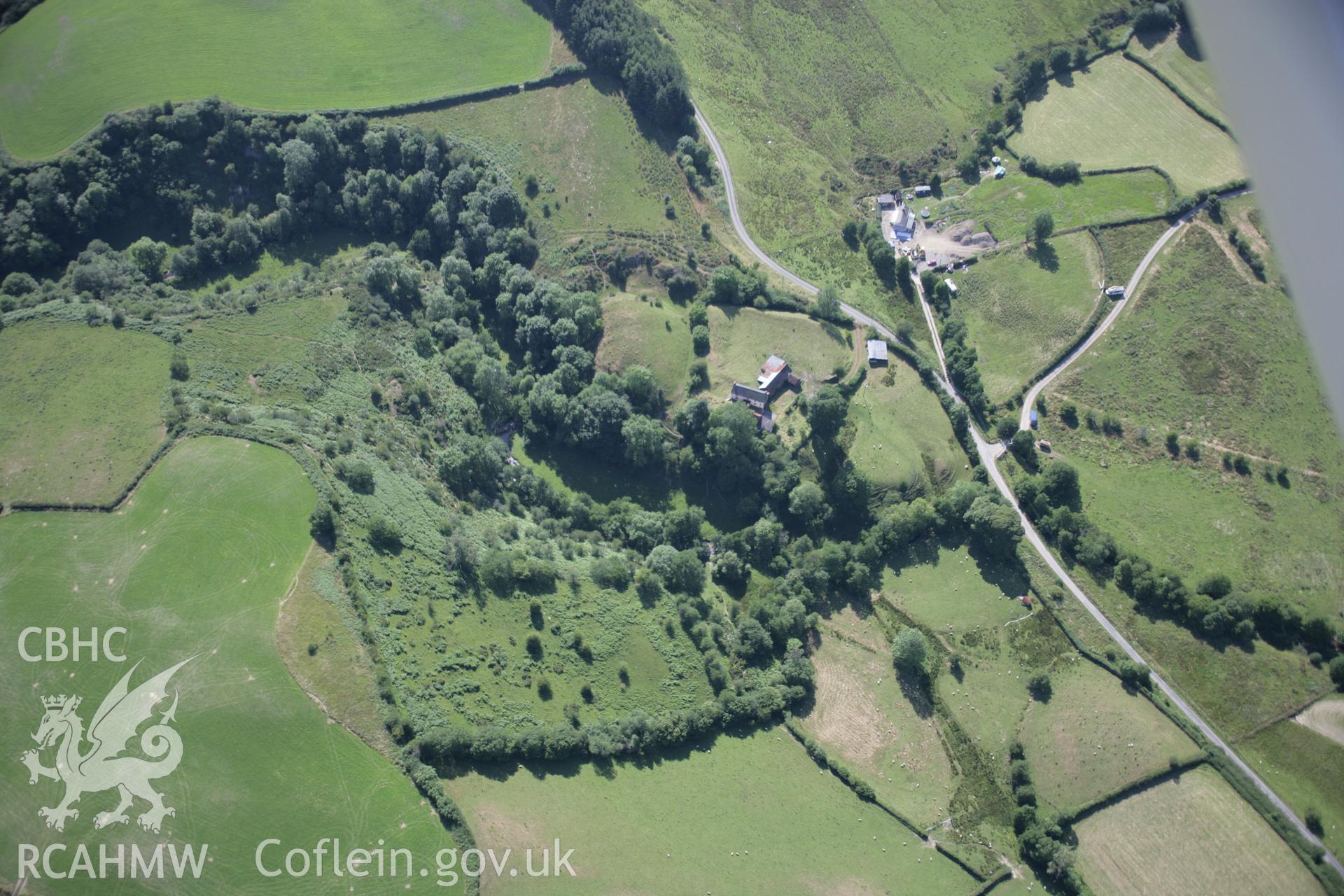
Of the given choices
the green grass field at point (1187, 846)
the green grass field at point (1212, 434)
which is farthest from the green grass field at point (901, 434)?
the green grass field at point (1187, 846)

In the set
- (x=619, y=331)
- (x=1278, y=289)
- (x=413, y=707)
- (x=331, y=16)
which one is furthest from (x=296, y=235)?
(x=1278, y=289)

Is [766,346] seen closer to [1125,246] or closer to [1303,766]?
[1125,246]

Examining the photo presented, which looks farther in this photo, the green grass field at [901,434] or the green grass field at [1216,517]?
the green grass field at [901,434]

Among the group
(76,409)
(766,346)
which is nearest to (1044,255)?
(766,346)

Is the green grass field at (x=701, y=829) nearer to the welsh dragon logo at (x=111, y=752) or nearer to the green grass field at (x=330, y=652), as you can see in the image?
the green grass field at (x=330, y=652)

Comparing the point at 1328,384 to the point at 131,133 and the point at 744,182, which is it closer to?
the point at 744,182
